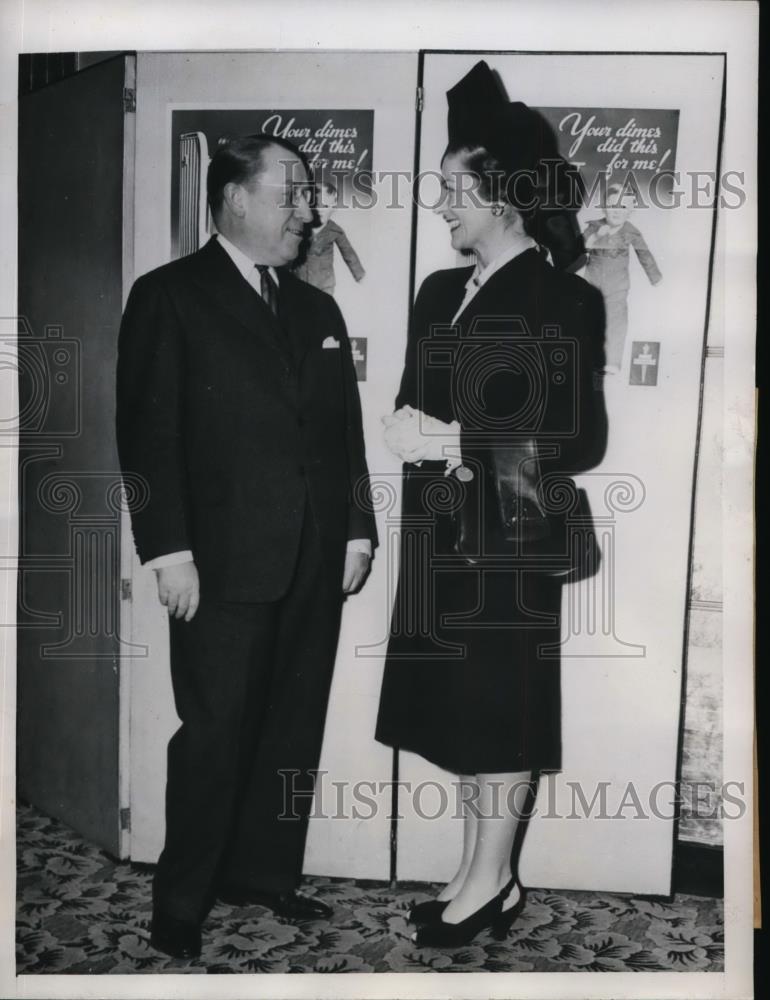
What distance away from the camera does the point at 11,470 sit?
2338mm

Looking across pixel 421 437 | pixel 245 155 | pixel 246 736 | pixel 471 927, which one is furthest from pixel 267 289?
pixel 471 927

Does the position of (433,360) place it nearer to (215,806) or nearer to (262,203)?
(262,203)

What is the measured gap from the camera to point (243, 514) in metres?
2.25

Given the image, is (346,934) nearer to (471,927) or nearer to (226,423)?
(471,927)

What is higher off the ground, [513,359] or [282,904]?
[513,359]

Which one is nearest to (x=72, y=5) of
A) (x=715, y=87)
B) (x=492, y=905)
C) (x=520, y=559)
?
(x=715, y=87)

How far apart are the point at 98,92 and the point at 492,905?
2.00 m

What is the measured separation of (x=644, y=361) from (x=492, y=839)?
1108 millimetres

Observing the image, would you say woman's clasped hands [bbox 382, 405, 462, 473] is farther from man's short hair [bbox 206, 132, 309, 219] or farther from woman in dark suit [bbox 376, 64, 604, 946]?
man's short hair [bbox 206, 132, 309, 219]

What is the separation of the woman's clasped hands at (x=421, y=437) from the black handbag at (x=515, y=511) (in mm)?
42

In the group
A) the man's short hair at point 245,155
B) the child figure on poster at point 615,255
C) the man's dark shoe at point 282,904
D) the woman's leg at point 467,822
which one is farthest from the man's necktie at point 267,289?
the man's dark shoe at point 282,904

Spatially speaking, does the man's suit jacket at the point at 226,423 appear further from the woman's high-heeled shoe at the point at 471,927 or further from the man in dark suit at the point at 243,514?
the woman's high-heeled shoe at the point at 471,927

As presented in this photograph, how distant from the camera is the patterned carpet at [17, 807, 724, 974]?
2.29 m

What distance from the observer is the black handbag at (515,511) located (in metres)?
2.28
